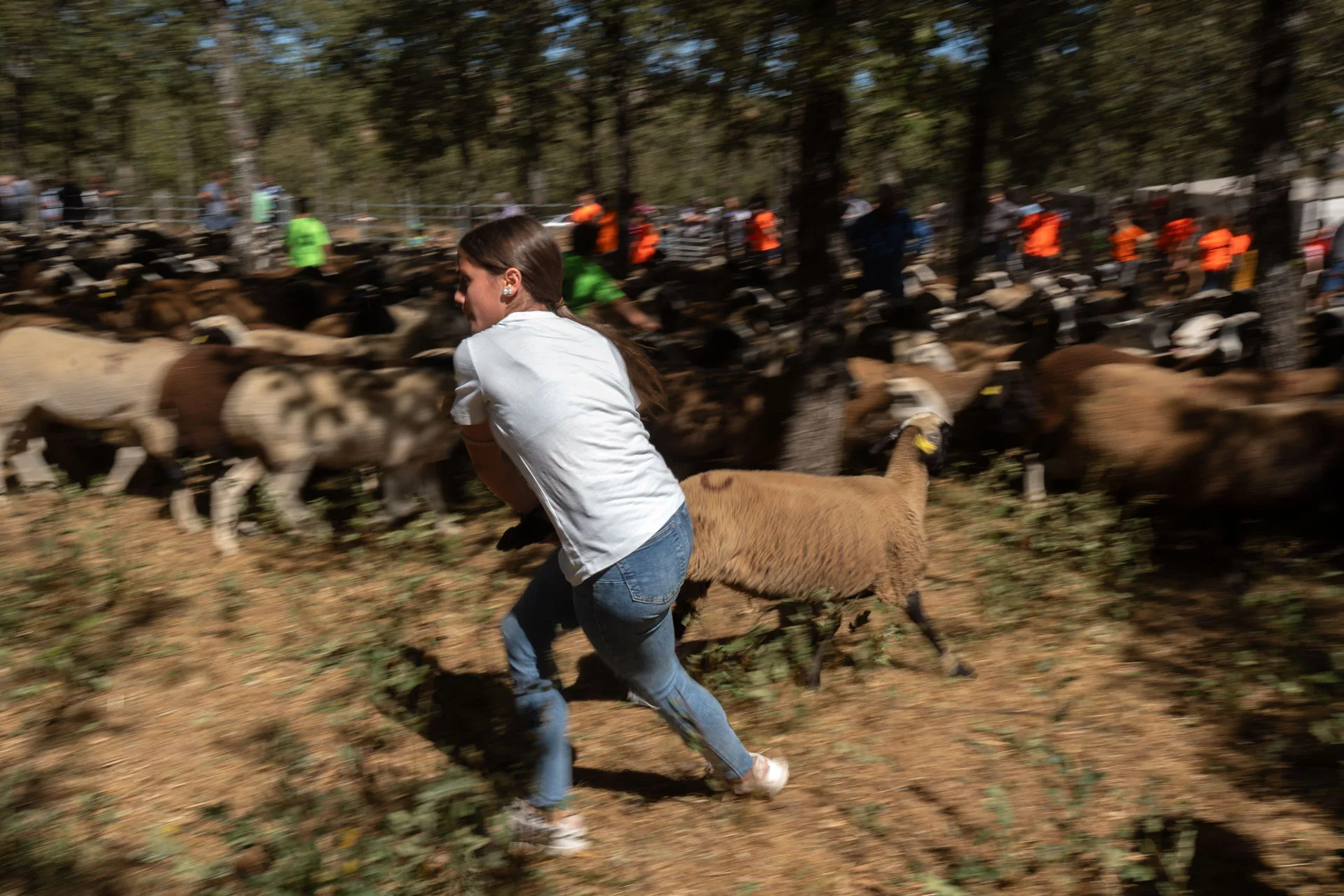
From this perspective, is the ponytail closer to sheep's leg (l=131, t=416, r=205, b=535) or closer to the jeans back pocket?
the jeans back pocket

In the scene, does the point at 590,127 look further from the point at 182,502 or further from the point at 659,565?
the point at 659,565

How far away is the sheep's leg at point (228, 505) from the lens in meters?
6.53

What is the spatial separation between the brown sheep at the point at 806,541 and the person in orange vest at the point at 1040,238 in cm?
1268

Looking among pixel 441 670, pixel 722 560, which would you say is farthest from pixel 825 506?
pixel 441 670

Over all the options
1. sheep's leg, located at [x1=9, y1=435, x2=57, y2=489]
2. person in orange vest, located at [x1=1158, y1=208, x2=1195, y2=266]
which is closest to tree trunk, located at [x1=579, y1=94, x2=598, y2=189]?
sheep's leg, located at [x1=9, y1=435, x2=57, y2=489]

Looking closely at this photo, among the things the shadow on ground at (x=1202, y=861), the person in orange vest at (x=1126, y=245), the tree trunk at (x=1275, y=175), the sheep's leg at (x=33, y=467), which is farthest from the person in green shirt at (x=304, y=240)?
the shadow on ground at (x=1202, y=861)

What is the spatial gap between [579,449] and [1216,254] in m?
13.2

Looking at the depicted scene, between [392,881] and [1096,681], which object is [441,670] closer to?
[392,881]

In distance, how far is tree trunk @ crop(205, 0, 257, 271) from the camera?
44.5 feet

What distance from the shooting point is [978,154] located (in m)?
10.9

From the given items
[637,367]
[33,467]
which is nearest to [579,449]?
[637,367]

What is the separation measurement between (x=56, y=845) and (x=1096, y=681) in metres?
4.12

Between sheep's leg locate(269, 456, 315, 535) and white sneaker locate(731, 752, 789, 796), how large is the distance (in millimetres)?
4101

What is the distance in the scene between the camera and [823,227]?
6.57m
